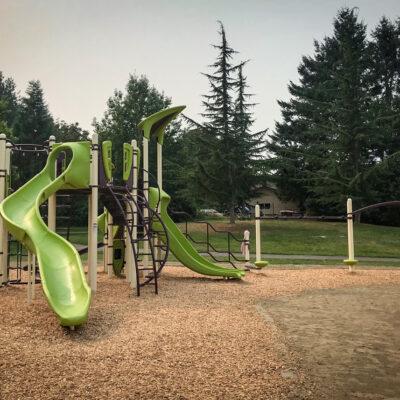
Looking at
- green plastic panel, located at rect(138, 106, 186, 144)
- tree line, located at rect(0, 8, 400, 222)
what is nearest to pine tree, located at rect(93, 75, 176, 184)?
tree line, located at rect(0, 8, 400, 222)

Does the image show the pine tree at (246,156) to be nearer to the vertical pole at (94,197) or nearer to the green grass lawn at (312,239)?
the green grass lawn at (312,239)

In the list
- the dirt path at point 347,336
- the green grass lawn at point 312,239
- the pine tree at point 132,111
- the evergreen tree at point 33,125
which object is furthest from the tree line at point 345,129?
the evergreen tree at point 33,125

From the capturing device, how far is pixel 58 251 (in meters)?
7.54

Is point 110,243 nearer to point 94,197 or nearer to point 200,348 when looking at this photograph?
point 94,197

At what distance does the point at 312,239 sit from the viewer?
981 inches

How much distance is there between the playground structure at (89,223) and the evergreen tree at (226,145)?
1598 cm

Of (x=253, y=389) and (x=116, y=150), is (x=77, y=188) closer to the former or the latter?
(x=253, y=389)

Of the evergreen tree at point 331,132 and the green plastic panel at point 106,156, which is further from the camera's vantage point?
the evergreen tree at point 331,132

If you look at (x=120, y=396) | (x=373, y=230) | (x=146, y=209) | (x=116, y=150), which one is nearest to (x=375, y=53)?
(x=373, y=230)

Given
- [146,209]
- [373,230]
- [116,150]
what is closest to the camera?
[146,209]

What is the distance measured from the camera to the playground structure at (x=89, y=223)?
688 centimetres

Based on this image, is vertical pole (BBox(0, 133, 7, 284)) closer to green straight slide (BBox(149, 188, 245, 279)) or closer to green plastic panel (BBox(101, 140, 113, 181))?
green plastic panel (BBox(101, 140, 113, 181))

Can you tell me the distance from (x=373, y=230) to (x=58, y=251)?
1012 inches

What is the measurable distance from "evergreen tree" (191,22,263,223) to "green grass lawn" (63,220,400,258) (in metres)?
2.71
